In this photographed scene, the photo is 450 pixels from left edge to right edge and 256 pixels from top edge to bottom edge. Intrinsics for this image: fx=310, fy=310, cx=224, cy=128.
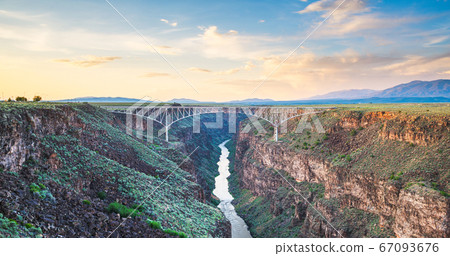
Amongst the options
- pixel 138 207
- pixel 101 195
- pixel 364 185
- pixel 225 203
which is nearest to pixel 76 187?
pixel 101 195

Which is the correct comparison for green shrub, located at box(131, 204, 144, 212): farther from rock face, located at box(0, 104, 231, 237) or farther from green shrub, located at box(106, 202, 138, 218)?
green shrub, located at box(106, 202, 138, 218)

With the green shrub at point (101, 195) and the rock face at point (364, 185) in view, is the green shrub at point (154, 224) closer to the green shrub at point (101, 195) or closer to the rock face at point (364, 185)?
the green shrub at point (101, 195)

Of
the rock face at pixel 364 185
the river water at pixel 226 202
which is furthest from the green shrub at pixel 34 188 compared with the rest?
the river water at pixel 226 202

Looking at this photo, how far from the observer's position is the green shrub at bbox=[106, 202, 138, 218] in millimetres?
18847

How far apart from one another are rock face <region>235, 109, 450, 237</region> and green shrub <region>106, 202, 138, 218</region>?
76.7ft

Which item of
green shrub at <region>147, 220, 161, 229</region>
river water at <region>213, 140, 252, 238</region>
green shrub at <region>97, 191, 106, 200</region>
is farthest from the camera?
river water at <region>213, 140, 252, 238</region>

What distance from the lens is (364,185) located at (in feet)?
112

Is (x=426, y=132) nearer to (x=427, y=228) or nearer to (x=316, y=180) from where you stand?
(x=427, y=228)

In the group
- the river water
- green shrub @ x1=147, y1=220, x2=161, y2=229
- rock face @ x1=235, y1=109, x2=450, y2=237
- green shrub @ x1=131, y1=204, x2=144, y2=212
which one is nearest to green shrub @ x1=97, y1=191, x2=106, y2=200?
green shrub @ x1=131, y1=204, x2=144, y2=212

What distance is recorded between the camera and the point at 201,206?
1224 inches

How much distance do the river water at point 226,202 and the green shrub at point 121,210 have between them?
93.6 ft

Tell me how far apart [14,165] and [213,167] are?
A: 7216cm

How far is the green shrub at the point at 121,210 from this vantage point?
18.8m

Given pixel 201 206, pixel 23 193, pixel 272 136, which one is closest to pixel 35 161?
pixel 23 193
